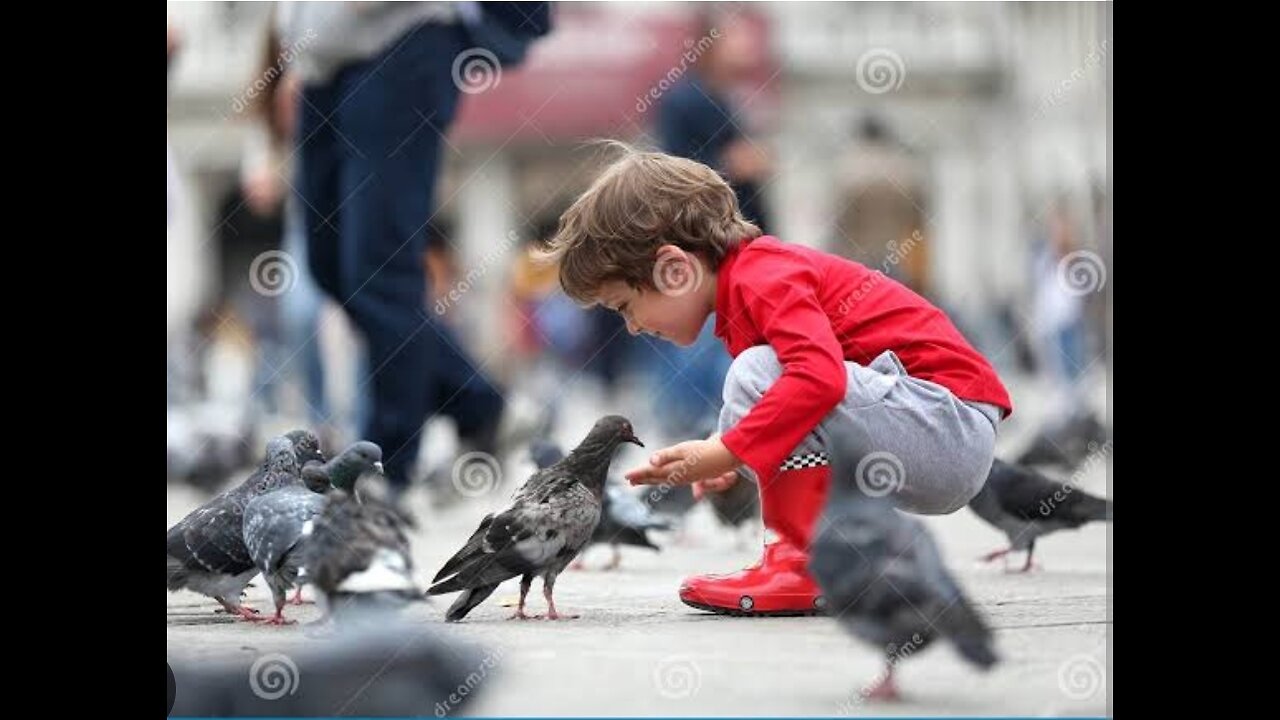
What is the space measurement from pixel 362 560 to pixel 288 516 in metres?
0.43

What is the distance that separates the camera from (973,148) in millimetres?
24141

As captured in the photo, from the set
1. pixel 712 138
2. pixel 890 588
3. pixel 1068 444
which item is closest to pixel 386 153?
pixel 712 138

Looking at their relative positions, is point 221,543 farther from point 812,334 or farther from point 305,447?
point 812,334

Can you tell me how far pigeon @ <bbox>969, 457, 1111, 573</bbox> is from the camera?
4344 millimetres

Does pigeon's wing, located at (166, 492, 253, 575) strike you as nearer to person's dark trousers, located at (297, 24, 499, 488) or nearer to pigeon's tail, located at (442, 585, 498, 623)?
pigeon's tail, located at (442, 585, 498, 623)

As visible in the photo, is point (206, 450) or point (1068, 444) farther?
point (206, 450)

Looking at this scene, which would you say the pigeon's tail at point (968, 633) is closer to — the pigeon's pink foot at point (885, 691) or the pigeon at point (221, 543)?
the pigeon's pink foot at point (885, 691)

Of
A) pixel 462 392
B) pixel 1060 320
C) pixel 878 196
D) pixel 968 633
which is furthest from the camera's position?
pixel 878 196

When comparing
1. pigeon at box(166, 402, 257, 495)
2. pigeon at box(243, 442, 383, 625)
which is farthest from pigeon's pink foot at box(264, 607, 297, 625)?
pigeon at box(166, 402, 257, 495)

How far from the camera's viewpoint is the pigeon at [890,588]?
2727mm

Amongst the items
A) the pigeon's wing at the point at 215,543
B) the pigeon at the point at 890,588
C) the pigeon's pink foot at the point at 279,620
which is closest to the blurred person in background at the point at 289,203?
the pigeon's wing at the point at 215,543

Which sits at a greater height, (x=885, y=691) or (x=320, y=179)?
(x=320, y=179)

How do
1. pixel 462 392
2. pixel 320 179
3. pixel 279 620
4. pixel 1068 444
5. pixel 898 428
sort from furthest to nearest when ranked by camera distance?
pixel 1068 444 < pixel 462 392 < pixel 320 179 < pixel 279 620 < pixel 898 428

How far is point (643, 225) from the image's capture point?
11.6 ft
